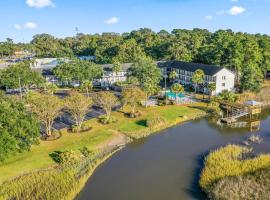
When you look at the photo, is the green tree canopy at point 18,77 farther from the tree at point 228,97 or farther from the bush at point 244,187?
the bush at point 244,187

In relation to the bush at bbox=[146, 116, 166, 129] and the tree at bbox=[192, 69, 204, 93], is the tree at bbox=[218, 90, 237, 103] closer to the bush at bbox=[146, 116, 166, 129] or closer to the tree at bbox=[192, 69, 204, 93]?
the tree at bbox=[192, 69, 204, 93]

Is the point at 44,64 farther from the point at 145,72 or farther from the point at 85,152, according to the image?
the point at 85,152

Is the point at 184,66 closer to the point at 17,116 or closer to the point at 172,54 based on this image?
the point at 172,54

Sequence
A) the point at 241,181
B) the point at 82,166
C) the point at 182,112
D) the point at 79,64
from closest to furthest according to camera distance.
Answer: the point at 241,181
the point at 82,166
the point at 182,112
the point at 79,64

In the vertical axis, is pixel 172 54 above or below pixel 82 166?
above

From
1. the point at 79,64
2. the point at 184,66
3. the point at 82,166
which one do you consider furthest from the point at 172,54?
the point at 82,166

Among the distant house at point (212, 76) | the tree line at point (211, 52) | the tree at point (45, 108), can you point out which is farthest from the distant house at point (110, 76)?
the tree at point (45, 108)

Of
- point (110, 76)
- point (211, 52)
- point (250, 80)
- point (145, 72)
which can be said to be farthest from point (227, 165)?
point (211, 52)
